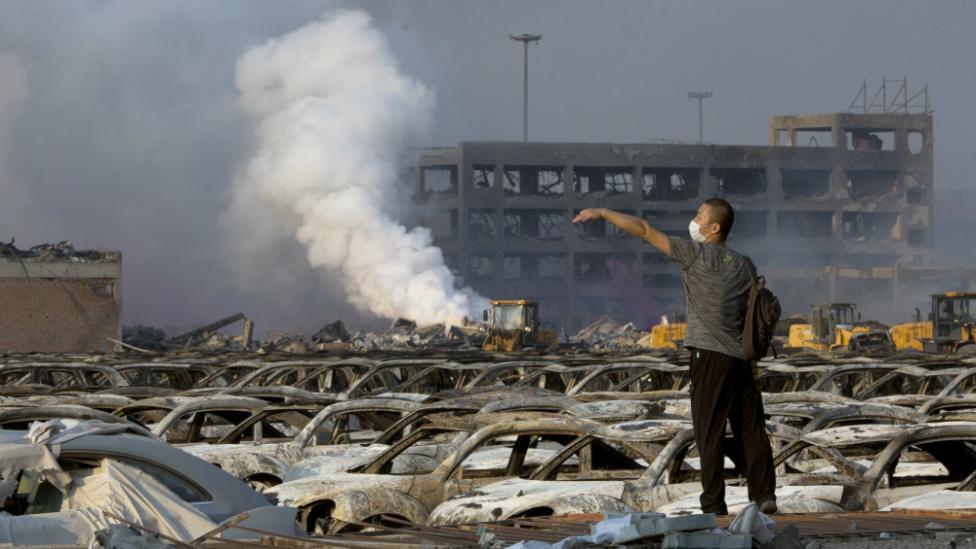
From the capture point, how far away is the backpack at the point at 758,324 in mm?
7781

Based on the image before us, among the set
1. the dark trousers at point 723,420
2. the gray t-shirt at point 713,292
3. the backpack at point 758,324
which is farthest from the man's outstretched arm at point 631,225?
the dark trousers at point 723,420

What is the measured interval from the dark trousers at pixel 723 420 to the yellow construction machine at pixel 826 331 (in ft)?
141

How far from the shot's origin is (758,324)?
307 inches

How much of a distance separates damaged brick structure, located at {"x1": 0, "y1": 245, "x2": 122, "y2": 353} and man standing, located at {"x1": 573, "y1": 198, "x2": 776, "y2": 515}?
52105mm

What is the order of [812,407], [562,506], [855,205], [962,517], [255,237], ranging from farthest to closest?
[855,205] < [255,237] < [812,407] < [562,506] < [962,517]

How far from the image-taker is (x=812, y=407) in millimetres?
13602

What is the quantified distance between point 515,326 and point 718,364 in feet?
165

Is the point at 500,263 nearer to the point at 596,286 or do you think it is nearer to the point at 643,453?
the point at 596,286

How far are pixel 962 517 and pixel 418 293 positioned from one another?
74070 millimetres

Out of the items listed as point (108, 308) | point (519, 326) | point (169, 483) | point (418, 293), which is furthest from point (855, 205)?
point (169, 483)

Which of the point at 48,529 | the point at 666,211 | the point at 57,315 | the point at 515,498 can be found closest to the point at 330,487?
the point at 515,498

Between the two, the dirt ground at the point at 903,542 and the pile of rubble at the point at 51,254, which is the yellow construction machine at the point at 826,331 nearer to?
the pile of rubble at the point at 51,254

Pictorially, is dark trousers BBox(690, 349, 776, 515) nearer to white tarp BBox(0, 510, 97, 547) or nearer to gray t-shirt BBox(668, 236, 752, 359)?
gray t-shirt BBox(668, 236, 752, 359)

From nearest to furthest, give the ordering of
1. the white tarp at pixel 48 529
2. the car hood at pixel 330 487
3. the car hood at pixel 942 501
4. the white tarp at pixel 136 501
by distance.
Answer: the white tarp at pixel 48 529 → the white tarp at pixel 136 501 → the car hood at pixel 942 501 → the car hood at pixel 330 487
